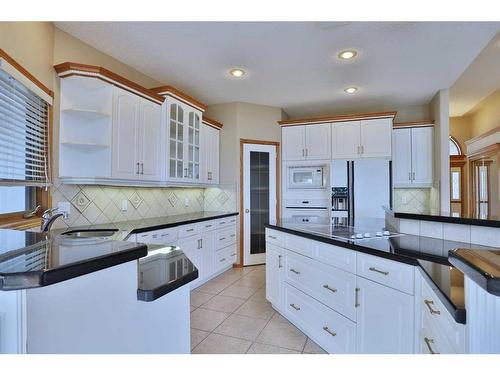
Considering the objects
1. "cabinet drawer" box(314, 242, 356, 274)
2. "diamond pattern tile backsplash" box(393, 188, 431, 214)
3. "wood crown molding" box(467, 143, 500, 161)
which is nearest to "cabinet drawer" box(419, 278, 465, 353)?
"cabinet drawer" box(314, 242, 356, 274)

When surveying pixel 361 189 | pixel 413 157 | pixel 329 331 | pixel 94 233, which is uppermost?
pixel 413 157

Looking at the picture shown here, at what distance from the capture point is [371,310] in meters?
1.70

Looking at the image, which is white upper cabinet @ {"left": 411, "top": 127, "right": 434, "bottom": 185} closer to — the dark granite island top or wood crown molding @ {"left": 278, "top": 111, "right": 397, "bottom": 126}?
wood crown molding @ {"left": 278, "top": 111, "right": 397, "bottom": 126}

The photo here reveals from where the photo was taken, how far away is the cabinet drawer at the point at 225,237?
398cm

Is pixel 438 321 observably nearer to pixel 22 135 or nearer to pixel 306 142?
pixel 22 135

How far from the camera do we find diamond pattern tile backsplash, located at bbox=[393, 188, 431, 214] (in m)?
4.62

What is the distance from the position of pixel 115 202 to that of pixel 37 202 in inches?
32.8

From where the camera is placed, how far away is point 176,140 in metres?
3.51

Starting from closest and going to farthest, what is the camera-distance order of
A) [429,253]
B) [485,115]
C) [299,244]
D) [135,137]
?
[429,253], [299,244], [135,137], [485,115]

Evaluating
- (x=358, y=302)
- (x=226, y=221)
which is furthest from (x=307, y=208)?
(x=358, y=302)

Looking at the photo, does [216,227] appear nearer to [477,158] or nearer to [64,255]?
[64,255]

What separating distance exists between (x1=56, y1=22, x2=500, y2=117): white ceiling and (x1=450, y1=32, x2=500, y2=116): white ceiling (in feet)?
0.71

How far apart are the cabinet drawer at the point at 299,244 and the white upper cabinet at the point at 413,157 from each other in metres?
2.82

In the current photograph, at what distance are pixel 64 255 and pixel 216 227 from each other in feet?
10.4
